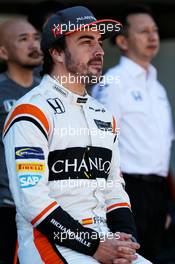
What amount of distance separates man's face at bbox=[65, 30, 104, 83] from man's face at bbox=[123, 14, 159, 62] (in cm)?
207

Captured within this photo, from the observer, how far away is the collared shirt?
19.2 ft

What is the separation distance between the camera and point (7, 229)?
4.87m

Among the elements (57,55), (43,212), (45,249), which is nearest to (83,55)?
(57,55)

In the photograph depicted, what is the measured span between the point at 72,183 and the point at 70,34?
0.78 m

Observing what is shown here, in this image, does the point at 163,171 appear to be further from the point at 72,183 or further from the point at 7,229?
the point at 72,183

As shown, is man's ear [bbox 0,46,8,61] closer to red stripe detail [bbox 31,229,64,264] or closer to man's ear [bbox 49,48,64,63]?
man's ear [bbox 49,48,64,63]

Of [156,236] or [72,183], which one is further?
[156,236]

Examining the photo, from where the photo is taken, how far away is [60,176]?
13.0 ft

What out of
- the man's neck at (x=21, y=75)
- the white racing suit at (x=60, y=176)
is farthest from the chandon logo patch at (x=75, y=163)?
the man's neck at (x=21, y=75)

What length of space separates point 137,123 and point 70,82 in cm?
176

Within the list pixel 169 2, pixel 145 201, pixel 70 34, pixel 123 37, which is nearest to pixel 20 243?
pixel 70 34

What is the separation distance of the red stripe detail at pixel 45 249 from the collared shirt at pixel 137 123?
200 centimetres

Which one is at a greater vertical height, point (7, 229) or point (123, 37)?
point (123, 37)
